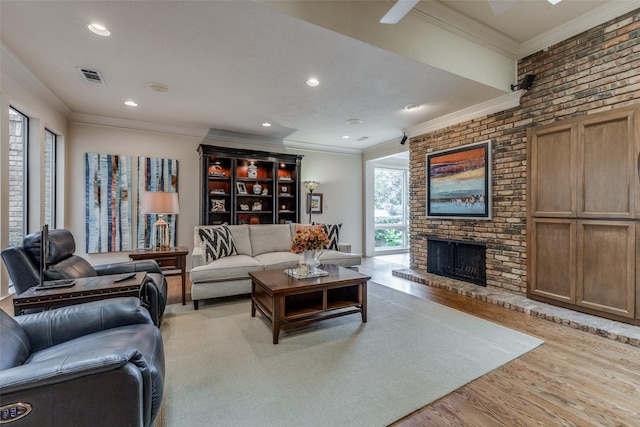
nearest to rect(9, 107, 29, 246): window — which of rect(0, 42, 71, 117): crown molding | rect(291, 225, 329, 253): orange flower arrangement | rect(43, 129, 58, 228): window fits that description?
rect(0, 42, 71, 117): crown molding

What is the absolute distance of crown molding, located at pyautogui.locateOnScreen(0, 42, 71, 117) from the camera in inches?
105

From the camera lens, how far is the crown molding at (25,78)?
2672mm

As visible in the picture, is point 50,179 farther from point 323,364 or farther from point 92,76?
point 323,364

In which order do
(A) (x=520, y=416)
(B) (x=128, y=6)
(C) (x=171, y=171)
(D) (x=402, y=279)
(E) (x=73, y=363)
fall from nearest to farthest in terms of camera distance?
1. (E) (x=73, y=363)
2. (A) (x=520, y=416)
3. (B) (x=128, y=6)
4. (D) (x=402, y=279)
5. (C) (x=171, y=171)

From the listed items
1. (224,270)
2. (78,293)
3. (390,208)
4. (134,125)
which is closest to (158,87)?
(134,125)

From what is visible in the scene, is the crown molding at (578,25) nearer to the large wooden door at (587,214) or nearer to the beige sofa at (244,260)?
the large wooden door at (587,214)

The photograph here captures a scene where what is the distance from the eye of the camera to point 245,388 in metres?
1.82

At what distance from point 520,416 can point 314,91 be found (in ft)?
11.8

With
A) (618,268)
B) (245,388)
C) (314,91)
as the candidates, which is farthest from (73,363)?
(618,268)

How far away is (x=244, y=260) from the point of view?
12.1 ft

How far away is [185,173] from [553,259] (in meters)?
5.77

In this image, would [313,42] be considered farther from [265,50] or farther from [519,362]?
[519,362]

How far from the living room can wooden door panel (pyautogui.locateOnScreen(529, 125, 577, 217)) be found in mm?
156

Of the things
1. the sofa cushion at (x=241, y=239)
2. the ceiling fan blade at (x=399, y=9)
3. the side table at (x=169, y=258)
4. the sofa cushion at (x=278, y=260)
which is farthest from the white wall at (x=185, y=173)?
the ceiling fan blade at (x=399, y=9)
